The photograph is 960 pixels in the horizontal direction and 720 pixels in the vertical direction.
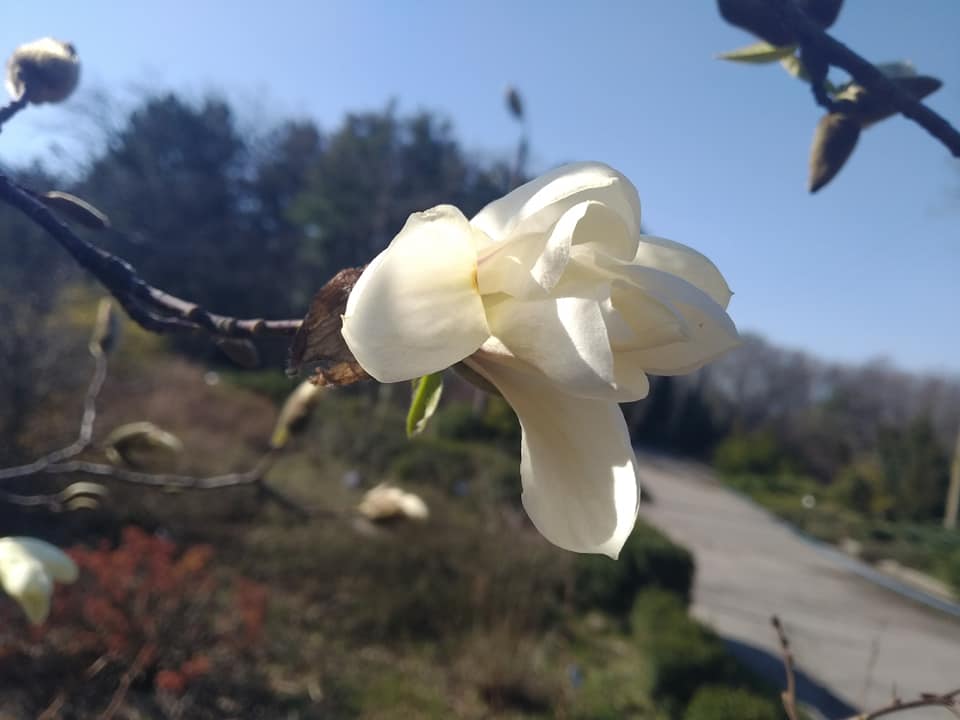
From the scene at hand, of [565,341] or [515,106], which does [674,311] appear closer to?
[565,341]

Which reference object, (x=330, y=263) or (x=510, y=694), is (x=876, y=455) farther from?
(x=510, y=694)

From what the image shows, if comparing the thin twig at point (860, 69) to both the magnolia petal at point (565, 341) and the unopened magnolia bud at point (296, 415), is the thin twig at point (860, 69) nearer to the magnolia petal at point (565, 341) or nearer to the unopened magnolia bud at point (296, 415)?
the magnolia petal at point (565, 341)

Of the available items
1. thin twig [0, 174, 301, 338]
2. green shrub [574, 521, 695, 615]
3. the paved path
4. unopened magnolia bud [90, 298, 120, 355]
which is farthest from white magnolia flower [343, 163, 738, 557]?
green shrub [574, 521, 695, 615]

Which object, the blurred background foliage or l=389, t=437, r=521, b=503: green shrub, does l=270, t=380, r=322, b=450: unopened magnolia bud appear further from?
l=389, t=437, r=521, b=503: green shrub

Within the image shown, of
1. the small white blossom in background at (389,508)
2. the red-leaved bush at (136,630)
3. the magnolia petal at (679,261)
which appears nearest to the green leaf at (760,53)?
the magnolia petal at (679,261)

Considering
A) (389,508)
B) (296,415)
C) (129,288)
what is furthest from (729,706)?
(129,288)
